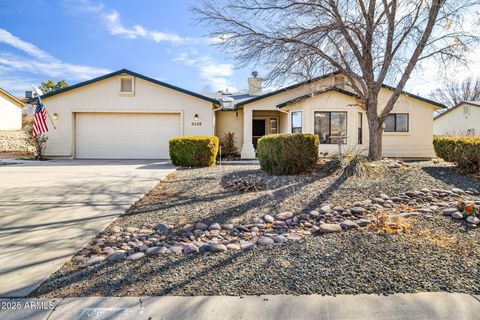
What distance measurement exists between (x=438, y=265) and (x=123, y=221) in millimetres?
4146

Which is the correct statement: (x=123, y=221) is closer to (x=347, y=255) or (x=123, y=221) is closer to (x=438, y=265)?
(x=347, y=255)

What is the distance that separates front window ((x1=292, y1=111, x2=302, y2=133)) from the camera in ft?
47.3

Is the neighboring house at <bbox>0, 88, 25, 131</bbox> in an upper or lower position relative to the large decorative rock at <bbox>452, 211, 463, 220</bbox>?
upper

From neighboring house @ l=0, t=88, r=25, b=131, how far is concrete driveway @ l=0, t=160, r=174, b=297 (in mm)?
24734

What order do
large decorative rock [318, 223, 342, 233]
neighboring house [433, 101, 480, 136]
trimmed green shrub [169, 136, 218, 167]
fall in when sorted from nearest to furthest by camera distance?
large decorative rock [318, 223, 342, 233] → trimmed green shrub [169, 136, 218, 167] → neighboring house [433, 101, 480, 136]

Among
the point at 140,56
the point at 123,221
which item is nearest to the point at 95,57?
the point at 140,56

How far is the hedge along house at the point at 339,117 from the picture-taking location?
14.1 meters

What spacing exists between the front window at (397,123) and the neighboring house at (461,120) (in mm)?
11991

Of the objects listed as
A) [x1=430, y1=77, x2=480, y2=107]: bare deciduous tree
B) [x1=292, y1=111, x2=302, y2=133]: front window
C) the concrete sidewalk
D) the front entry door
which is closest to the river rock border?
the concrete sidewalk

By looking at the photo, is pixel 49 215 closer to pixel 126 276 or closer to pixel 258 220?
pixel 126 276

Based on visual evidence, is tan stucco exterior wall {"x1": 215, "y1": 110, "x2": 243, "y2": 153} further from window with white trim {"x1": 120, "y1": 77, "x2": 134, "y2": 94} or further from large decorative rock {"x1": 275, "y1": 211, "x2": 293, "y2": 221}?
large decorative rock {"x1": 275, "y1": 211, "x2": 293, "y2": 221}

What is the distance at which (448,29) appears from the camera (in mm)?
8703

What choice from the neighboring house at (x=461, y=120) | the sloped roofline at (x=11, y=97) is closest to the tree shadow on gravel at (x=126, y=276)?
the neighboring house at (x=461, y=120)

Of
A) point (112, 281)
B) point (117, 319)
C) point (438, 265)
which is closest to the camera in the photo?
point (117, 319)
